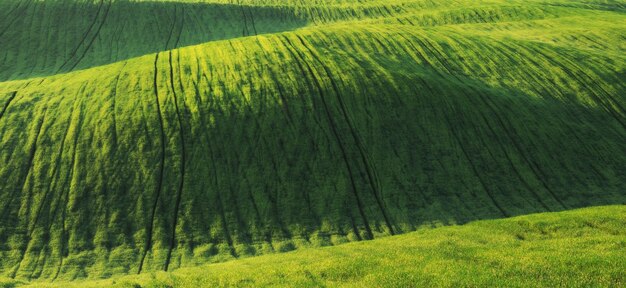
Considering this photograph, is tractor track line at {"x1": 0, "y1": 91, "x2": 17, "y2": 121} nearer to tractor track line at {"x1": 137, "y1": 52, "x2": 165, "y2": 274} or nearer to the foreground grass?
tractor track line at {"x1": 137, "y1": 52, "x2": 165, "y2": 274}

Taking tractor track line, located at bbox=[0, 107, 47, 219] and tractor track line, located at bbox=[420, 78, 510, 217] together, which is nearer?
tractor track line, located at bbox=[0, 107, 47, 219]

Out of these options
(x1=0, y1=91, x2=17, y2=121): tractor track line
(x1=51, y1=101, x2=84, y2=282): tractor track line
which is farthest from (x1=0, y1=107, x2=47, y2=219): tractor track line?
(x1=0, y1=91, x2=17, y2=121): tractor track line

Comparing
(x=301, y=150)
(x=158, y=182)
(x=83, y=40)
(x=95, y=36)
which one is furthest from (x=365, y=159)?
(x=95, y=36)

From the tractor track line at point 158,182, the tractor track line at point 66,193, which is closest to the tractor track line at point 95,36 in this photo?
the tractor track line at point 158,182

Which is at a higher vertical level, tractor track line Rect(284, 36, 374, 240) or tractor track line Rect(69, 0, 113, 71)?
tractor track line Rect(284, 36, 374, 240)

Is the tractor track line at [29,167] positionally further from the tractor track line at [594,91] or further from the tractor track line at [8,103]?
the tractor track line at [594,91]

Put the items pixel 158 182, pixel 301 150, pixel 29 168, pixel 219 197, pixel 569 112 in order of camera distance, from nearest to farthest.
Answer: pixel 219 197 < pixel 158 182 < pixel 29 168 < pixel 301 150 < pixel 569 112

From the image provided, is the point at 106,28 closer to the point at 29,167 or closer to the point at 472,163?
the point at 29,167
